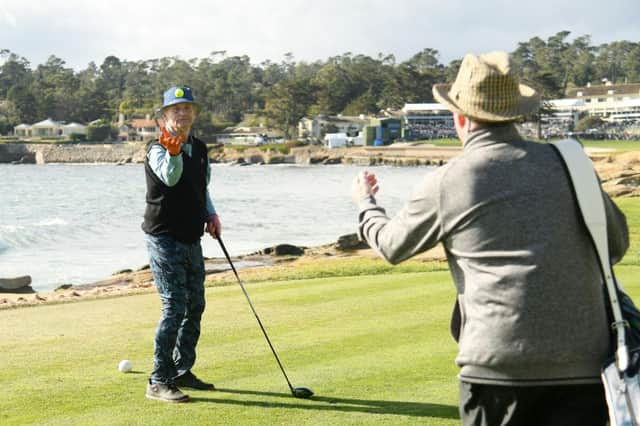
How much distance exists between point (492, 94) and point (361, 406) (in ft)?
10.9

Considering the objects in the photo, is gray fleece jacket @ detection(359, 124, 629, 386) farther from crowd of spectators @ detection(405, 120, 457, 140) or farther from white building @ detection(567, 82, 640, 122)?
white building @ detection(567, 82, 640, 122)

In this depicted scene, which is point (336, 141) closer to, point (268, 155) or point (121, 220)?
point (268, 155)

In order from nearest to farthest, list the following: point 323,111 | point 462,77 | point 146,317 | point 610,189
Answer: point 462,77 < point 146,317 < point 610,189 < point 323,111

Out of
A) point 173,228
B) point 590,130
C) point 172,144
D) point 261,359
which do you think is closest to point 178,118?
point 172,144

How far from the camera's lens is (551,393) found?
337 centimetres

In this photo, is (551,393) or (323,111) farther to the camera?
(323,111)

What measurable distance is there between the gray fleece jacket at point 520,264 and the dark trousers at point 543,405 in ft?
0.14

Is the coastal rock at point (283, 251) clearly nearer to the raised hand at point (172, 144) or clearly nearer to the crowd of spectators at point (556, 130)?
the raised hand at point (172, 144)

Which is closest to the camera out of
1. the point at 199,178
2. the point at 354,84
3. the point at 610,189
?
the point at 199,178

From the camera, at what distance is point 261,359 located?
788 centimetres

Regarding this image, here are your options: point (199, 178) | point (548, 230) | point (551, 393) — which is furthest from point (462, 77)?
point (199, 178)

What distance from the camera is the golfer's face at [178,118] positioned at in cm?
665

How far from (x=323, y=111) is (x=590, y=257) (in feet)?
532

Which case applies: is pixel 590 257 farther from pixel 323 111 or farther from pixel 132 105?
pixel 132 105
